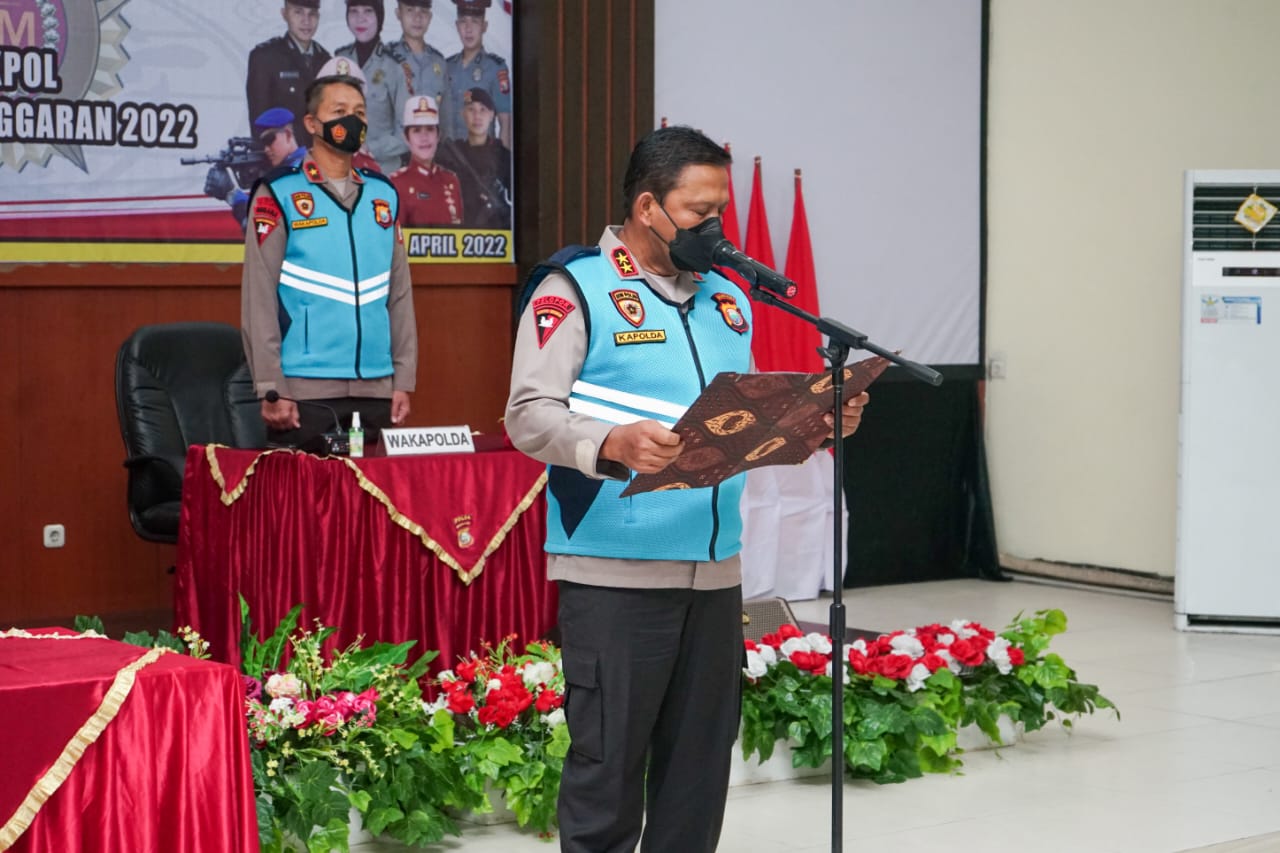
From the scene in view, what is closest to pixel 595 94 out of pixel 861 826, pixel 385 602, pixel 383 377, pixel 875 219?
pixel 875 219

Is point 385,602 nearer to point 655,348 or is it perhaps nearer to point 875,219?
point 655,348

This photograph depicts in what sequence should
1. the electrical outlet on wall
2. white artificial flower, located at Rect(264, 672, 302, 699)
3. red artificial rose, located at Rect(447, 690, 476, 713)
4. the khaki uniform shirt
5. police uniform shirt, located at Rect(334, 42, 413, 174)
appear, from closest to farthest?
white artificial flower, located at Rect(264, 672, 302, 699)
red artificial rose, located at Rect(447, 690, 476, 713)
the khaki uniform shirt
the electrical outlet on wall
police uniform shirt, located at Rect(334, 42, 413, 174)

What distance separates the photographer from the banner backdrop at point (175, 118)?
594 centimetres

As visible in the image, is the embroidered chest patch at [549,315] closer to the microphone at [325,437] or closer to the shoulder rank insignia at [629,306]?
the shoulder rank insignia at [629,306]

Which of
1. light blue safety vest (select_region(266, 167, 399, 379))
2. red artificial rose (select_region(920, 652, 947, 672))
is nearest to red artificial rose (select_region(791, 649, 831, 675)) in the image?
red artificial rose (select_region(920, 652, 947, 672))

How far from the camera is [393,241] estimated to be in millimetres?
5234

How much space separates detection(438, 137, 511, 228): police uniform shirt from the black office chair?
143 centimetres

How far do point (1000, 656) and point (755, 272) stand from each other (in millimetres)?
2636

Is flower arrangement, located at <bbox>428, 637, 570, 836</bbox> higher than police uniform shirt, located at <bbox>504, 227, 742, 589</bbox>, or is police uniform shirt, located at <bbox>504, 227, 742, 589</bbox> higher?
police uniform shirt, located at <bbox>504, 227, 742, 589</bbox>

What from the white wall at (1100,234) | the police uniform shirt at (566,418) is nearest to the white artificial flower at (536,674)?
the police uniform shirt at (566,418)

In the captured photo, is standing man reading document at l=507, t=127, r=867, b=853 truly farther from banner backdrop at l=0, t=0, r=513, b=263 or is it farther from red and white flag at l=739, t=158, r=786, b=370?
red and white flag at l=739, t=158, r=786, b=370

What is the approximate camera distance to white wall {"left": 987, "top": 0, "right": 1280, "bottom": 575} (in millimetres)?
7625

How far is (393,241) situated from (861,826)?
2.36 meters

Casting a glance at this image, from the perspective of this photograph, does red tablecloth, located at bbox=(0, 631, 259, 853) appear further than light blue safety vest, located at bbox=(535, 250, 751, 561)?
No
